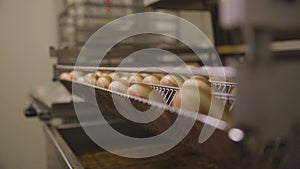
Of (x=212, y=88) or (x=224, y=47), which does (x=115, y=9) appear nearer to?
(x=224, y=47)

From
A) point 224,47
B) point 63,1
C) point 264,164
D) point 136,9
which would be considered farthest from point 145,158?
point 63,1

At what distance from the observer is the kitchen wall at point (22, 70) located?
3289mm

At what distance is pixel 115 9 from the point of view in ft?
9.87

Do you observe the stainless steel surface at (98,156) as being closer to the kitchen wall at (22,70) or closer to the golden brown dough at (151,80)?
the golden brown dough at (151,80)

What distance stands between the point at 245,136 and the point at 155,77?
1.98 feet

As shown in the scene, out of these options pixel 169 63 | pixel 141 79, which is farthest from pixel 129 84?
pixel 169 63

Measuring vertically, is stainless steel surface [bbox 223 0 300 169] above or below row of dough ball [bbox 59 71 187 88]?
above

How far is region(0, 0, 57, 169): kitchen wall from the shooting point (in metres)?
3.29

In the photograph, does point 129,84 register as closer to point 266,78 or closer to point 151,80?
point 151,80

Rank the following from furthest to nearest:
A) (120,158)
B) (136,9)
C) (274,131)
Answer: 1. (136,9)
2. (120,158)
3. (274,131)

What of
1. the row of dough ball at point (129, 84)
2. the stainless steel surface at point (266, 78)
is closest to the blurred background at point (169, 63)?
the stainless steel surface at point (266, 78)

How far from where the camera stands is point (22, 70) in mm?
3352

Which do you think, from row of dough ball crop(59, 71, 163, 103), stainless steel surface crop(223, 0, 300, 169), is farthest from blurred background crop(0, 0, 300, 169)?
row of dough ball crop(59, 71, 163, 103)

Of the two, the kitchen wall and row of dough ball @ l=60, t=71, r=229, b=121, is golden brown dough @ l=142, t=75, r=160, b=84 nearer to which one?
row of dough ball @ l=60, t=71, r=229, b=121
